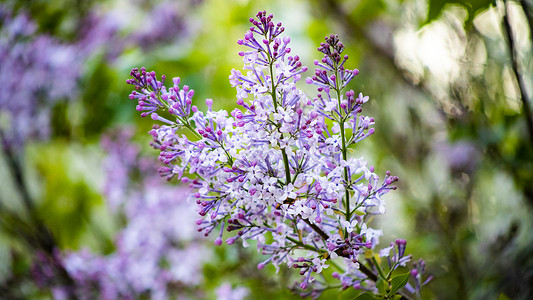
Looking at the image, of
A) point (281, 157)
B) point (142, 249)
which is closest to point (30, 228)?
point (142, 249)

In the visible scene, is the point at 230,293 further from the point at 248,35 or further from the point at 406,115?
the point at 406,115

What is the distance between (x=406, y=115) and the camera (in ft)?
2.78

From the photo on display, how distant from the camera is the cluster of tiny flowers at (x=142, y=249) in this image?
0.77 metres

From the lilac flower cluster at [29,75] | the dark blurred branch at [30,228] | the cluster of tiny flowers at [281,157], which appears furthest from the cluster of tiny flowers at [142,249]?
the cluster of tiny flowers at [281,157]

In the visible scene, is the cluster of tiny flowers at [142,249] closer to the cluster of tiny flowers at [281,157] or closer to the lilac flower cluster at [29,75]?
the lilac flower cluster at [29,75]

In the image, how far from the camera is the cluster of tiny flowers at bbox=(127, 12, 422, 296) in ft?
0.90

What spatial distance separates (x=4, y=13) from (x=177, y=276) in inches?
24.0

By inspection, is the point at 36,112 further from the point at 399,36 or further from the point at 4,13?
the point at 399,36

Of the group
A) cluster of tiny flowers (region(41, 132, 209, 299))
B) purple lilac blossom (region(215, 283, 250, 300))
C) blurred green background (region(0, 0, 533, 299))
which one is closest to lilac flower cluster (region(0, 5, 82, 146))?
blurred green background (region(0, 0, 533, 299))

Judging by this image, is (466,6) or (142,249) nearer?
(466,6)

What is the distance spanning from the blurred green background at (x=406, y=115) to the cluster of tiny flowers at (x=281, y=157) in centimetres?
13

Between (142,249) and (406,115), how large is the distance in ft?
1.82

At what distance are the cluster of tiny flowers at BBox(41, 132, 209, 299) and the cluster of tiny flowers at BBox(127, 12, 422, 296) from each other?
513mm

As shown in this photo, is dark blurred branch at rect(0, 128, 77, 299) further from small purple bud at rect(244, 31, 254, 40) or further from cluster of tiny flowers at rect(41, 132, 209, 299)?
small purple bud at rect(244, 31, 254, 40)
